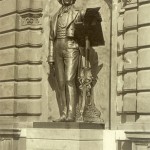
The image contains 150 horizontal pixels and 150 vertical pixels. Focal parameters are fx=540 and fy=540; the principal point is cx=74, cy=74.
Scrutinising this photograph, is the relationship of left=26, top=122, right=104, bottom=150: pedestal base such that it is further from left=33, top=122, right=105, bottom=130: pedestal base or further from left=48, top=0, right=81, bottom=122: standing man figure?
left=48, top=0, right=81, bottom=122: standing man figure

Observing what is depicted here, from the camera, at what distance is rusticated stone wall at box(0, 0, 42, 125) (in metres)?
14.9

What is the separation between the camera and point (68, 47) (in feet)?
43.4

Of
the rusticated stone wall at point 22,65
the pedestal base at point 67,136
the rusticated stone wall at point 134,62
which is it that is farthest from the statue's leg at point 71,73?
the rusticated stone wall at point 22,65

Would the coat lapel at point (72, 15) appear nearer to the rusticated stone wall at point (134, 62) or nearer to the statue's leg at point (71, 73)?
the statue's leg at point (71, 73)

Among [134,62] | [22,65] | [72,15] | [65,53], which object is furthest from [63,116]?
[22,65]

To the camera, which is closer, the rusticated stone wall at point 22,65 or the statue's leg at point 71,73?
the statue's leg at point 71,73

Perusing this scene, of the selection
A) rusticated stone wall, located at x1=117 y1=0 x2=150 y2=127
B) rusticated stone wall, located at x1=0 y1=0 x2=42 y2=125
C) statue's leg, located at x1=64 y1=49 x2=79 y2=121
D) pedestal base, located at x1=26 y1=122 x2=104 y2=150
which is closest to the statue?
statue's leg, located at x1=64 y1=49 x2=79 y2=121

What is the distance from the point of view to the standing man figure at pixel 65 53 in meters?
13.2

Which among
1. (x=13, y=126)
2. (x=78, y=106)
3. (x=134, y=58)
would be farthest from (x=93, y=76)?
(x=13, y=126)

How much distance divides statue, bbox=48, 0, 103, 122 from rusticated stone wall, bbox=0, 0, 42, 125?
A: 1.48m

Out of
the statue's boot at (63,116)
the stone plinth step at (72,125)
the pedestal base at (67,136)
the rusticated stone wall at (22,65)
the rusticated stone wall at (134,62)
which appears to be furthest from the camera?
the rusticated stone wall at (22,65)

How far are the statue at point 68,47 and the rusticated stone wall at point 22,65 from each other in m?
1.48

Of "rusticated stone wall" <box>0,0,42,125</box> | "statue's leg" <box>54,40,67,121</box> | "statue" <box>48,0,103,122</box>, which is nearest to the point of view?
"statue" <box>48,0,103,122</box>

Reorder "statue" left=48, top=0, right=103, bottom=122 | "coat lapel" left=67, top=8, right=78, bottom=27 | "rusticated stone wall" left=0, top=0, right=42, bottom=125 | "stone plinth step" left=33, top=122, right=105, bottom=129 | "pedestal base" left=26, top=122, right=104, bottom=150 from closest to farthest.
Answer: "pedestal base" left=26, top=122, right=104, bottom=150, "stone plinth step" left=33, top=122, right=105, bottom=129, "statue" left=48, top=0, right=103, bottom=122, "coat lapel" left=67, top=8, right=78, bottom=27, "rusticated stone wall" left=0, top=0, right=42, bottom=125
